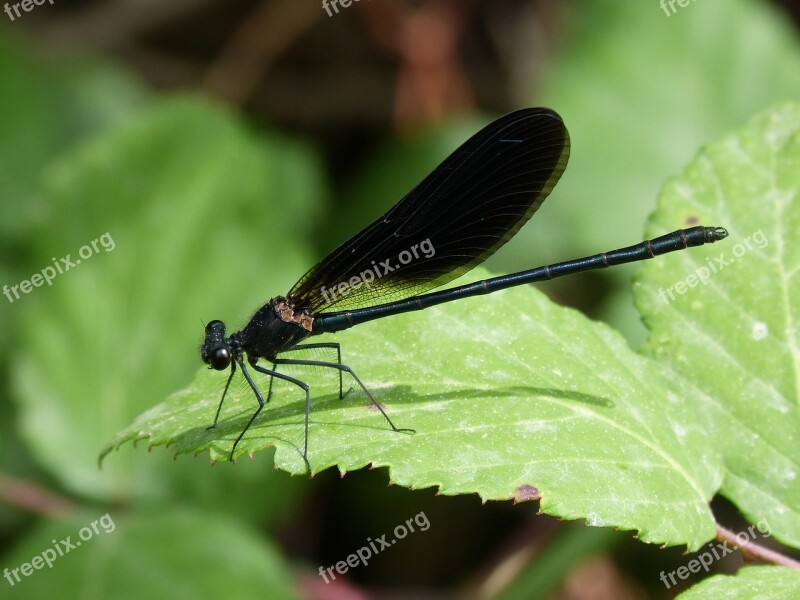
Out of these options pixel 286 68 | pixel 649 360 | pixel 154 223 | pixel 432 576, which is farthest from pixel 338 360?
pixel 286 68

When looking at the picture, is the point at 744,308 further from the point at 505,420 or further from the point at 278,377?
the point at 278,377

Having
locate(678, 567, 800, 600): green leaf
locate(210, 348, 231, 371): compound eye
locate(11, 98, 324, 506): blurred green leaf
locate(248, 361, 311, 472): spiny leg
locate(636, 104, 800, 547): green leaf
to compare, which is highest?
locate(11, 98, 324, 506): blurred green leaf

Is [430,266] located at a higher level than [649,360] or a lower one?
higher

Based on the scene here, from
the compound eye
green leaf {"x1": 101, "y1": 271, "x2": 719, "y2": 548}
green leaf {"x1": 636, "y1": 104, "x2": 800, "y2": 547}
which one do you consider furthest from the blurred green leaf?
green leaf {"x1": 636, "y1": 104, "x2": 800, "y2": 547}

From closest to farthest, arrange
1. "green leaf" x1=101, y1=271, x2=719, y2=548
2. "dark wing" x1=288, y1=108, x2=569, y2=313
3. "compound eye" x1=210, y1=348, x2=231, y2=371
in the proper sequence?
"green leaf" x1=101, y1=271, x2=719, y2=548, "compound eye" x1=210, y1=348, x2=231, y2=371, "dark wing" x1=288, y1=108, x2=569, y2=313

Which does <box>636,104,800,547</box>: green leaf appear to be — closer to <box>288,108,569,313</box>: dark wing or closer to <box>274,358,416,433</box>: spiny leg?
<box>288,108,569,313</box>: dark wing

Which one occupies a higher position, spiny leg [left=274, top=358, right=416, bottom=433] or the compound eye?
the compound eye

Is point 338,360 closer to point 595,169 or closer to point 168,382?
point 168,382

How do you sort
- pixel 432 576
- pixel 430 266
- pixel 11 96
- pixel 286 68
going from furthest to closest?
pixel 286 68
pixel 11 96
pixel 432 576
pixel 430 266
